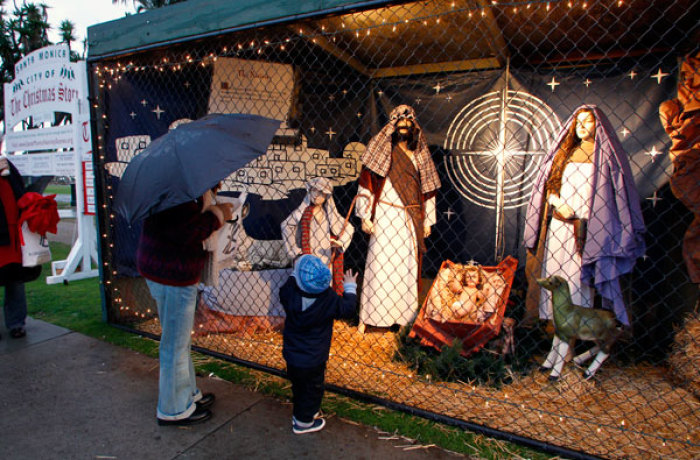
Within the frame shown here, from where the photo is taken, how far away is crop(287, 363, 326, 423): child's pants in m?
2.46

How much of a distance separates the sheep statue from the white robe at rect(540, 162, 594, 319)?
32 centimetres

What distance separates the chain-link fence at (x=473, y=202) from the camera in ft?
10.2

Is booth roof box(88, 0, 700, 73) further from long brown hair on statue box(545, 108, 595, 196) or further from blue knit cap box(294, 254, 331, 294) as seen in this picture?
blue knit cap box(294, 254, 331, 294)

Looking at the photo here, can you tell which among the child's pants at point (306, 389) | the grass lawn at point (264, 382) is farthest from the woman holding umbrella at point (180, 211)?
the child's pants at point (306, 389)

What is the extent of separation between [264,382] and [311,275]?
1.26 meters

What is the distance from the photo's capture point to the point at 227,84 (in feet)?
15.5

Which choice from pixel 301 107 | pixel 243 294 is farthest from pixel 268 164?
pixel 243 294

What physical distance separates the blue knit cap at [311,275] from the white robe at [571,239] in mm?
2036

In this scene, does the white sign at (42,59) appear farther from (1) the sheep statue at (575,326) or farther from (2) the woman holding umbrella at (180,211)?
(1) the sheep statue at (575,326)

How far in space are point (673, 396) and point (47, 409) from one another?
428 cm

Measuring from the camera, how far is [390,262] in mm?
4238

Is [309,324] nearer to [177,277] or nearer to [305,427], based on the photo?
[305,427]

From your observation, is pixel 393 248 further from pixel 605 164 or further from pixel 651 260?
pixel 651 260

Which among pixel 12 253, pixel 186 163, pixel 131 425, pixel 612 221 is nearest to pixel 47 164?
pixel 12 253
